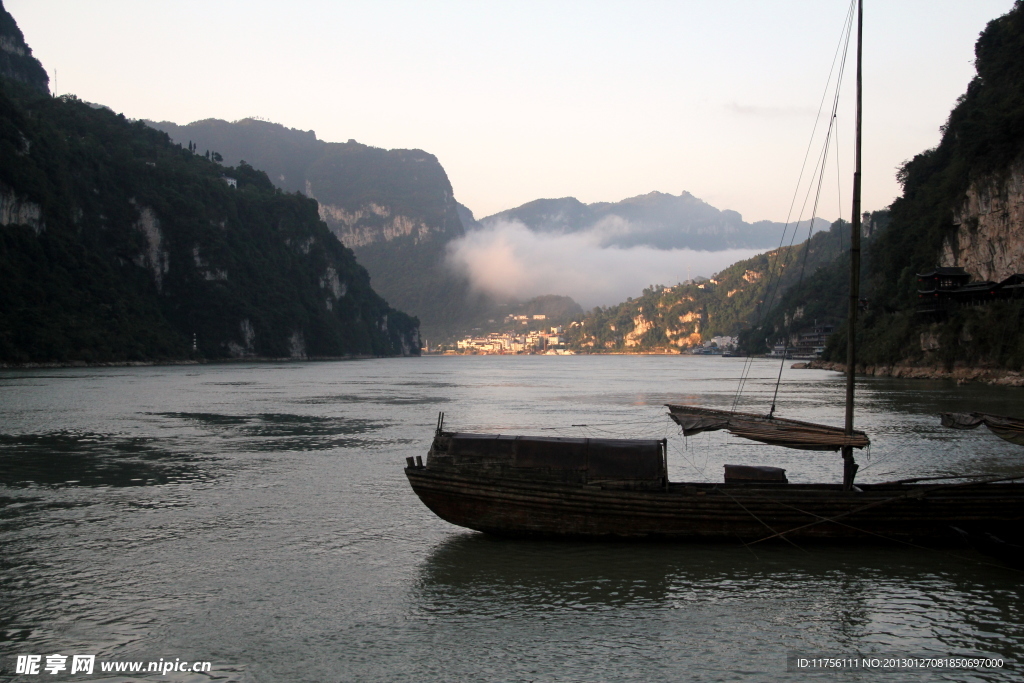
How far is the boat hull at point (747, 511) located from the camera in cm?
1638

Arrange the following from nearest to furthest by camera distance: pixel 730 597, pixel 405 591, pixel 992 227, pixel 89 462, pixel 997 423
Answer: pixel 730 597 → pixel 405 591 → pixel 997 423 → pixel 89 462 → pixel 992 227

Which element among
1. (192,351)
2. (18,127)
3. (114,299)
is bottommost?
(192,351)

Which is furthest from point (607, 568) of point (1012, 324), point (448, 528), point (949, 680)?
point (1012, 324)

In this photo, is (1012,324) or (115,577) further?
(1012,324)

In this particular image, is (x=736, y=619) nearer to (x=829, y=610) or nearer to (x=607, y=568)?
(x=829, y=610)

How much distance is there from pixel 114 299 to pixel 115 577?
156 m

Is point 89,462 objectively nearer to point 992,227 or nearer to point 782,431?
point 782,431

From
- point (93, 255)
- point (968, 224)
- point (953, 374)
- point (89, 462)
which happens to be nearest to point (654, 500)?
point (89, 462)

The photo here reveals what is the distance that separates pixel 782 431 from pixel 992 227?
236ft

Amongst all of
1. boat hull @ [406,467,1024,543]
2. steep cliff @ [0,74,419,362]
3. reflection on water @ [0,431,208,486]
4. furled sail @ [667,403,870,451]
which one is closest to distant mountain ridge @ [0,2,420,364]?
steep cliff @ [0,74,419,362]

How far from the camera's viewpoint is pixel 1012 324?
6862 cm

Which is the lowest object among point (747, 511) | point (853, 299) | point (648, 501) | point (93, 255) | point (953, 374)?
point (953, 374)

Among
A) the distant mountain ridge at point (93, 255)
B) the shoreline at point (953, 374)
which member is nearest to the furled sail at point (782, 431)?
the shoreline at point (953, 374)

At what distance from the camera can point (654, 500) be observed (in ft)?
54.1
